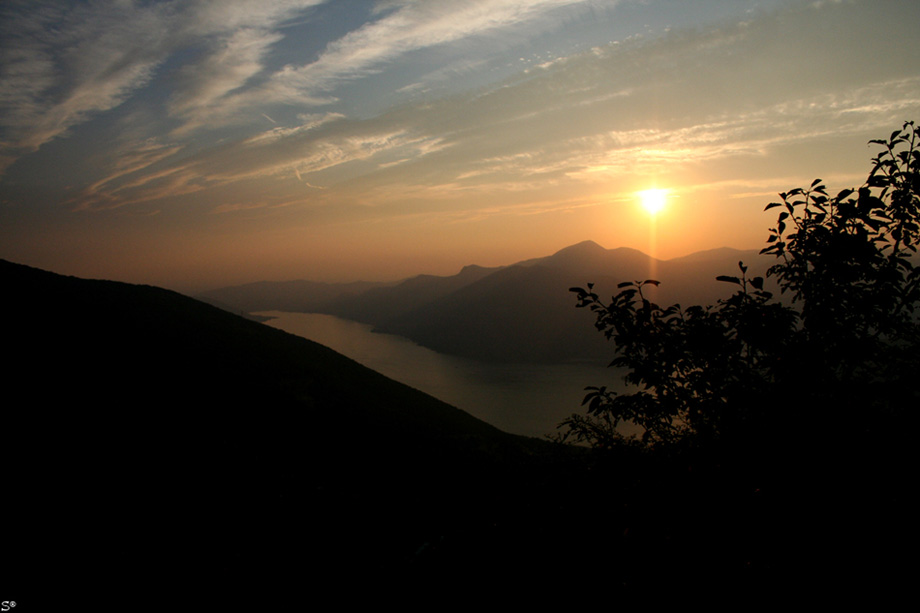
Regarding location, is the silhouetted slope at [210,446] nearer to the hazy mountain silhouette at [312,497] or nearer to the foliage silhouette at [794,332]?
the hazy mountain silhouette at [312,497]

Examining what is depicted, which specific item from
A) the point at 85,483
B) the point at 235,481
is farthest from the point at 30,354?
the point at 235,481

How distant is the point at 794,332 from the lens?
8.21m

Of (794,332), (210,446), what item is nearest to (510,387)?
(210,446)

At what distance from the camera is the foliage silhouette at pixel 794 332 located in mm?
→ 6875

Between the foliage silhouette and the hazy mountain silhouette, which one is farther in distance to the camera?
the foliage silhouette

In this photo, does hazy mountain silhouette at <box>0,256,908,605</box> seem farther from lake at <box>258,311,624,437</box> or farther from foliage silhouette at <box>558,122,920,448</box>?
lake at <box>258,311,624,437</box>

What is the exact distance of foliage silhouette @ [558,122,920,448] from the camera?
271 inches

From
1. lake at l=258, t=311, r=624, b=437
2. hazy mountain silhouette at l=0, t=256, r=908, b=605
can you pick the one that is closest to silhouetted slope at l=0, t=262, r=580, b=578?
hazy mountain silhouette at l=0, t=256, r=908, b=605

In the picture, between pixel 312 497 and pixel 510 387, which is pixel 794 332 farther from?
pixel 510 387

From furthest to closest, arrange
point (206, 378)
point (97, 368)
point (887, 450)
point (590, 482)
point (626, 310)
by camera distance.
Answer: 1. point (206, 378)
2. point (97, 368)
3. point (626, 310)
4. point (590, 482)
5. point (887, 450)

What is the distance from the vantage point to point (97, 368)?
34750 mm

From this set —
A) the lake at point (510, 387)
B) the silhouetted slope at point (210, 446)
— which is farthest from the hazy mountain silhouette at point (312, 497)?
the lake at point (510, 387)

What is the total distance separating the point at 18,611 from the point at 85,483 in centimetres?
969

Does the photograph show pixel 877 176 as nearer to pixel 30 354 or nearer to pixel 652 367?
pixel 652 367
